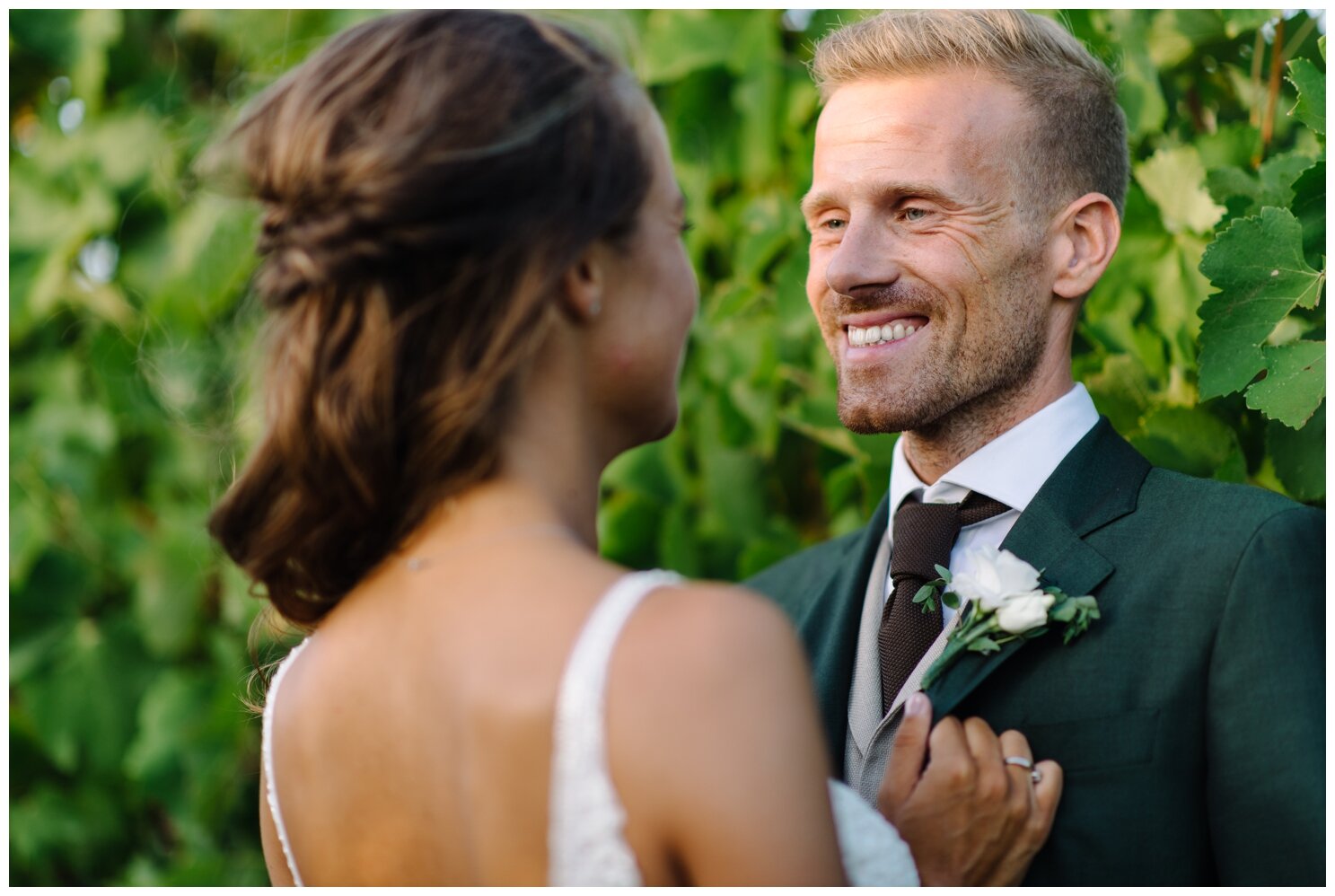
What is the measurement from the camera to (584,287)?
159 cm

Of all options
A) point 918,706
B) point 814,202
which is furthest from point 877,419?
point 918,706

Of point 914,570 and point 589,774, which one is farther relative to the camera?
point 914,570

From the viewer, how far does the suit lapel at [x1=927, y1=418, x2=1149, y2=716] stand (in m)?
2.07

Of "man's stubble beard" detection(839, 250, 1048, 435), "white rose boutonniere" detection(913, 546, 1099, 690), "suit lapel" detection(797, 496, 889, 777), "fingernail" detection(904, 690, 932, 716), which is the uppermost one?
"man's stubble beard" detection(839, 250, 1048, 435)

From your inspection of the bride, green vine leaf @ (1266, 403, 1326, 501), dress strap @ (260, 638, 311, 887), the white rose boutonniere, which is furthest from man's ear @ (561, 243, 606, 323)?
green vine leaf @ (1266, 403, 1326, 501)

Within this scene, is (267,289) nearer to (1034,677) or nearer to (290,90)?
(290,90)

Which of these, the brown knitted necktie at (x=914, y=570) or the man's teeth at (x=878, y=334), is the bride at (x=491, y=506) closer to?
the brown knitted necktie at (x=914, y=570)

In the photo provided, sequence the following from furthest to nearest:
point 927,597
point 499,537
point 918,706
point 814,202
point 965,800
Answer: point 814,202, point 927,597, point 918,706, point 965,800, point 499,537

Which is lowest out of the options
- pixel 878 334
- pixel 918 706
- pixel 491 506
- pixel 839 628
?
pixel 839 628

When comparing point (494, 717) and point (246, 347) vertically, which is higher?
point (246, 347)

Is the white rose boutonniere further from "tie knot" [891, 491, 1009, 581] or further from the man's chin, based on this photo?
the man's chin

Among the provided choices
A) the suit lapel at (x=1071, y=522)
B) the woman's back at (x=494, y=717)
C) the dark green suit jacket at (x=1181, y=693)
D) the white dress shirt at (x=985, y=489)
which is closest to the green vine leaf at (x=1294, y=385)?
the dark green suit jacket at (x=1181, y=693)

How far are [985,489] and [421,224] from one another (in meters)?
1.29

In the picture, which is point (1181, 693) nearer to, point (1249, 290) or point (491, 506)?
point (1249, 290)
